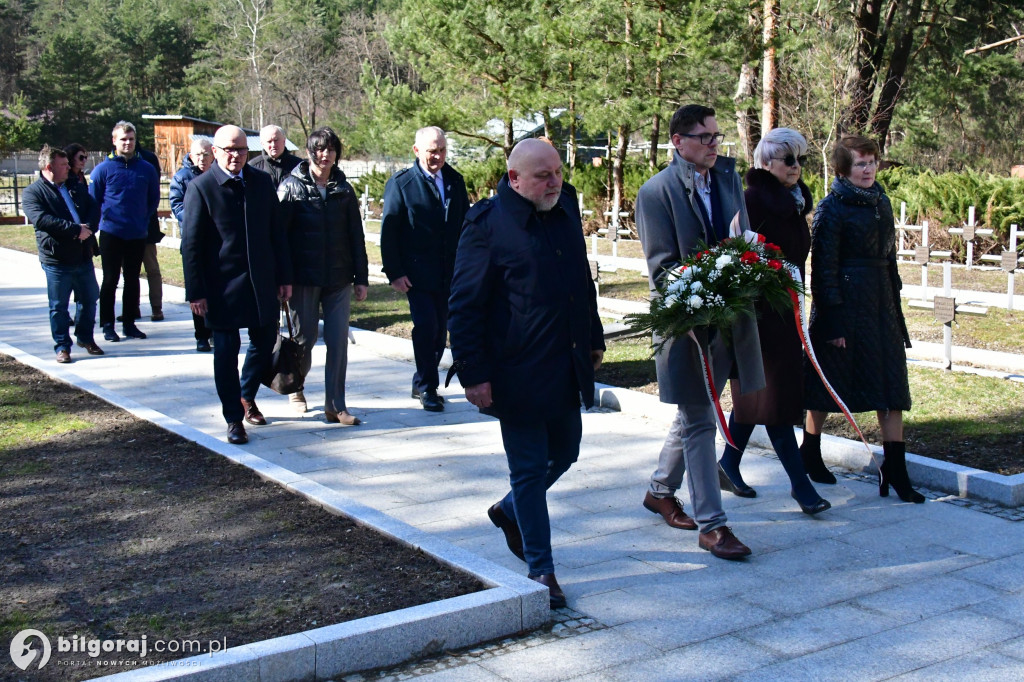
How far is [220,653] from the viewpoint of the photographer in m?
3.80

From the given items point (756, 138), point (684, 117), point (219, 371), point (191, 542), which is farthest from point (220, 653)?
point (756, 138)

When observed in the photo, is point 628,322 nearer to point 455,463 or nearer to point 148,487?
point 455,463

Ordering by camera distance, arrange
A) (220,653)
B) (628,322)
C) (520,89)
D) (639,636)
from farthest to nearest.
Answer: (520,89)
(628,322)
(639,636)
(220,653)

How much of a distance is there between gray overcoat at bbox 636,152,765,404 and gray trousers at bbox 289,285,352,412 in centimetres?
324

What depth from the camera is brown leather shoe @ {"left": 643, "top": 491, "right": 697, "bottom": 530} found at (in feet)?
17.9

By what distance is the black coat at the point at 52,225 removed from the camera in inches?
397

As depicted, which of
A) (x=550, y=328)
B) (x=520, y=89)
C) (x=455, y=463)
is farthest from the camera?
(x=520, y=89)

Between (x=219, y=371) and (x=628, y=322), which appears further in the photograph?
(x=219, y=371)

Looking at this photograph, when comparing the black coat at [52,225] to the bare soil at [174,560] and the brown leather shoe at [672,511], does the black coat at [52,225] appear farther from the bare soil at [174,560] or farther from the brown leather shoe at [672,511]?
the brown leather shoe at [672,511]

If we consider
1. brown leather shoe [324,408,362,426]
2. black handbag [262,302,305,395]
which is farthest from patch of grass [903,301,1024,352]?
black handbag [262,302,305,395]

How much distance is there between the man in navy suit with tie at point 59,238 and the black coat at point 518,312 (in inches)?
269

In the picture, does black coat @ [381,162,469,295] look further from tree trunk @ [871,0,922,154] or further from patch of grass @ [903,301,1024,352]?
tree trunk @ [871,0,922,154]

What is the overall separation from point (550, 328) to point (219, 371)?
10.9 feet

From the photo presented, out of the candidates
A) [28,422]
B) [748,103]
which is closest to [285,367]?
[28,422]
